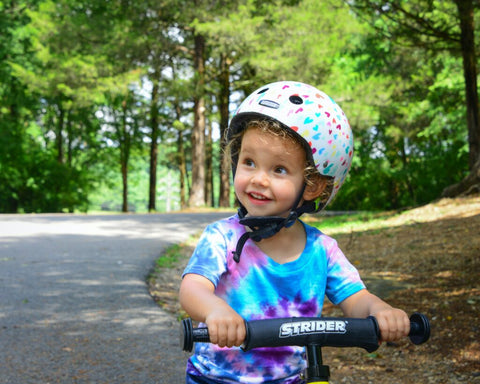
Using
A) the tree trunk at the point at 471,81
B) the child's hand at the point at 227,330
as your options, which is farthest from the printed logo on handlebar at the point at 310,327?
the tree trunk at the point at 471,81

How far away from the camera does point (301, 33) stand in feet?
75.8

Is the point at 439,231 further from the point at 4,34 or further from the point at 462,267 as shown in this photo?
the point at 4,34

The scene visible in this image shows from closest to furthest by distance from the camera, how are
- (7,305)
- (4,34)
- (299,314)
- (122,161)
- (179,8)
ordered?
(299,314), (7,305), (179,8), (4,34), (122,161)

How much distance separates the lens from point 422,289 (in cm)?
626

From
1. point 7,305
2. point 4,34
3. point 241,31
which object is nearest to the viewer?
point 7,305

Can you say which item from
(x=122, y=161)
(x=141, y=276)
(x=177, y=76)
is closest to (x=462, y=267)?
(x=141, y=276)

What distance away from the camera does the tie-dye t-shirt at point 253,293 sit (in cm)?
217

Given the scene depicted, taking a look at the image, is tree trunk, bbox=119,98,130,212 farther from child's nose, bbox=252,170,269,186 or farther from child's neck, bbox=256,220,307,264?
child's nose, bbox=252,170,269,186

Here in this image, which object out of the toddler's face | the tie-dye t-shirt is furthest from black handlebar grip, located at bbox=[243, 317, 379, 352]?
the toddler's face

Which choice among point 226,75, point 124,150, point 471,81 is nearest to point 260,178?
point 471,81

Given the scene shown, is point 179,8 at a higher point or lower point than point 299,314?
higher

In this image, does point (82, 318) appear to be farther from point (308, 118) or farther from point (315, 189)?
point (308, 118)

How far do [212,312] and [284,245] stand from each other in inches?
24.0

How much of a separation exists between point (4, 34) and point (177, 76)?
38.4 feet
